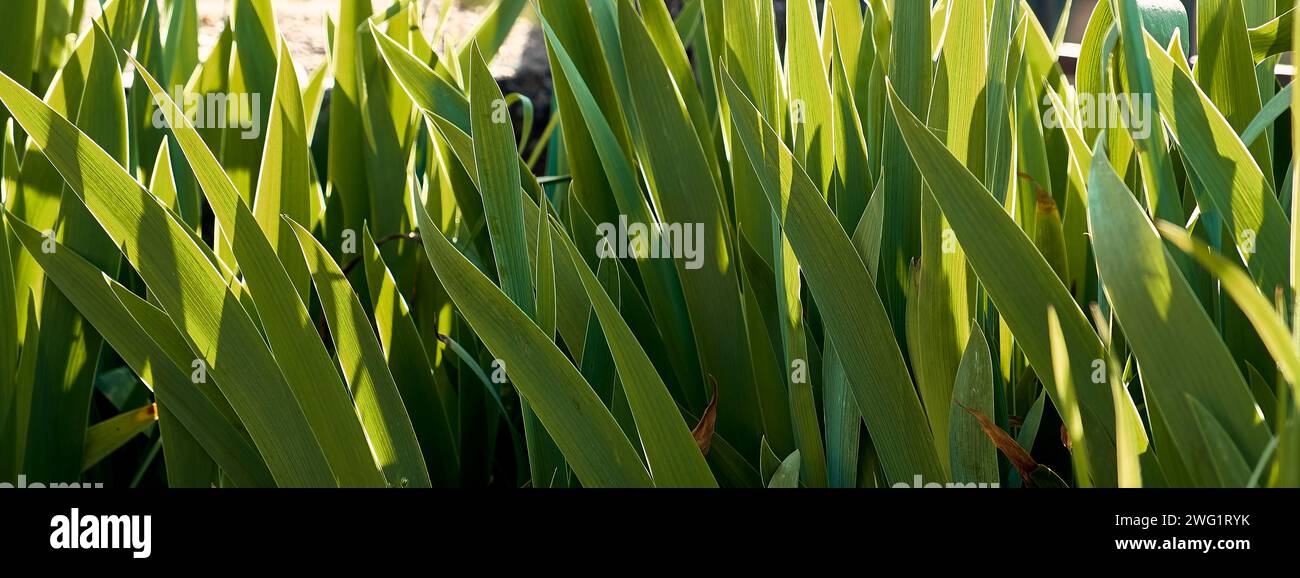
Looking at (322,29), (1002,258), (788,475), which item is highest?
(322,29)

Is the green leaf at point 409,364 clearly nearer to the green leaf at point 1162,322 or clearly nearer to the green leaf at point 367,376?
the green leaf at point 367,376

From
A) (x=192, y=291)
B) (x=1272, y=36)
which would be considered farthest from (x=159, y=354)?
(x=1272, y=36)

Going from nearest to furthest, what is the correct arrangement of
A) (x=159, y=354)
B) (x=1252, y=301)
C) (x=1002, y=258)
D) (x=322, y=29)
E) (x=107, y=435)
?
(x=1252, y=301) → (x=1002, y=258) → (x=159, y=354) → (x=107, y=435) → (x=322, y=29)

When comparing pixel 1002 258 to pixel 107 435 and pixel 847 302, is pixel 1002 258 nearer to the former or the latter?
pixel 847 302

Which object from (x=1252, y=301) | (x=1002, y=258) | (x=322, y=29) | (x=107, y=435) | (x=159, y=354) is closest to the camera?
(x=1252, y=301)

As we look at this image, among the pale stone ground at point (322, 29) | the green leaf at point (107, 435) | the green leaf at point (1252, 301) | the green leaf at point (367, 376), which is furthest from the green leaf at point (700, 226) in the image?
the pale stone ground at point (322, 29)

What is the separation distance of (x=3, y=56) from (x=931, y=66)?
31.6 inches

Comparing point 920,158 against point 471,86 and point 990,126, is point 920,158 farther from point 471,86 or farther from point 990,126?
point 471,86

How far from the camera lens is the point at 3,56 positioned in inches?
31.1

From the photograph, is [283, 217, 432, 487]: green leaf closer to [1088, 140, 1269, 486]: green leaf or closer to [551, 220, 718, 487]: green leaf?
[551, 220, 718, 487]: green leaf

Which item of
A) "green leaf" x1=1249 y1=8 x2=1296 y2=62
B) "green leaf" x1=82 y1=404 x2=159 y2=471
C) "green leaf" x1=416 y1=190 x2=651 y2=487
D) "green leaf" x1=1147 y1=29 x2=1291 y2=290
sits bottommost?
"green leaf" x1=82 y1=404 x2=159 y2=471

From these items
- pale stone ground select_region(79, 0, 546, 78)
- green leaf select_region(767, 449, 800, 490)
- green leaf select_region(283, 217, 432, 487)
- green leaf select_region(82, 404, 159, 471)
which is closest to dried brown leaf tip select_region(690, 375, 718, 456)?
green leaf select_region(767, 449, 800, 490)

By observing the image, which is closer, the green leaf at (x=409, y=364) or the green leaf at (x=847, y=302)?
the green leaf at (x=847, y=302)
